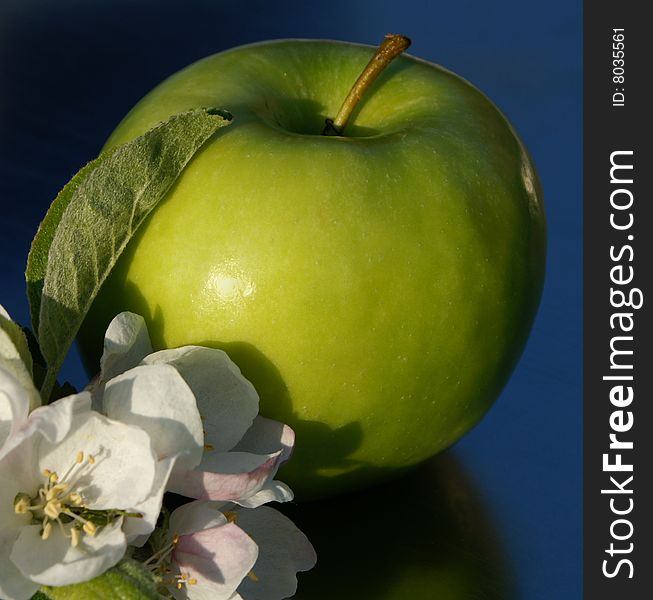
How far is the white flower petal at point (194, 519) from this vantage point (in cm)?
62

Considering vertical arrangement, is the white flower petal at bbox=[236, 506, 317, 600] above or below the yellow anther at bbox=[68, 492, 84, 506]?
below

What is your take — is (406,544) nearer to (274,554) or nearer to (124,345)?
(274,554)

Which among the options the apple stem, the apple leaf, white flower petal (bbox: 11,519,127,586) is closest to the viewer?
white flower petal (bbox: 11,519,127,586)

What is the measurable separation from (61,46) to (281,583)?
1022 mm

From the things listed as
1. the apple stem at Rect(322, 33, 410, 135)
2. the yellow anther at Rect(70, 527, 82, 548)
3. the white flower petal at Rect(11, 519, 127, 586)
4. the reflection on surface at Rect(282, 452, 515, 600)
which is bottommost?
the reflection on surface at Rect(282, 452, 515, 600)

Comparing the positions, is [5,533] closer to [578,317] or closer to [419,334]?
[419,334]

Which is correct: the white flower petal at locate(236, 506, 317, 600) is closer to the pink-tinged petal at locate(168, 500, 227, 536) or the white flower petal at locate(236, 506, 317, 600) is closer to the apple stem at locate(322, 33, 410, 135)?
the pink-tinged petal at locate(168, 500, 227, 536)

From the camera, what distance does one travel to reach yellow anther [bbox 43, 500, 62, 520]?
1.87ft

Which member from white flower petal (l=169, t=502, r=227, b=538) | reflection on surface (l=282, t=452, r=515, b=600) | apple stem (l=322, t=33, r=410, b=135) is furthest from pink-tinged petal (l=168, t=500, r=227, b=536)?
apple stem (l=322, t=33, r=410, b=135)

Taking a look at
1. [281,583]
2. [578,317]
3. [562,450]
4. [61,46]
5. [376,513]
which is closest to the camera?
[281,583]

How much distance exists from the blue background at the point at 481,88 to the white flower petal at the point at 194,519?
22 centimetres

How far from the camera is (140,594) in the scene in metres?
0.56

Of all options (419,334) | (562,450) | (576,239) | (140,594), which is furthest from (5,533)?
(576,239)

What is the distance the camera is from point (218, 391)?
0.66 metres
